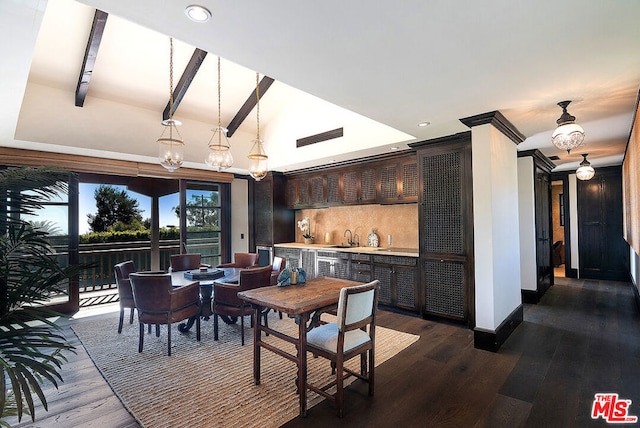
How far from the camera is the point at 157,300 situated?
332 cm

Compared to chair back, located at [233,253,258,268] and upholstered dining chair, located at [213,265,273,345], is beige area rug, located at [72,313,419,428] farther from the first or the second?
chair back, located at [233,253,258,268]

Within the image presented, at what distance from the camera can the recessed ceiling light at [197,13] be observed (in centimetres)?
161

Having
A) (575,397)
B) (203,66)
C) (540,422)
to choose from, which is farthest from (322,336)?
(203,66)

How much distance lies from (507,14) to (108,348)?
15.8 ft

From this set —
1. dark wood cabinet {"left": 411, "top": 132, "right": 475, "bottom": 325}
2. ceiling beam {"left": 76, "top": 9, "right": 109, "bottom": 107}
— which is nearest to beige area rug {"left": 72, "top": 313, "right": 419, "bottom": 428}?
dark wood cabinet {"left": 411, "top": 132, "right": 475, "bottom": 325}

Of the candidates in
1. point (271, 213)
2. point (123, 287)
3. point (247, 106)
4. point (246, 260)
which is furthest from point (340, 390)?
point (247, 106)

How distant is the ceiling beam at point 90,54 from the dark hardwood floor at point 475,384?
11.1 ft

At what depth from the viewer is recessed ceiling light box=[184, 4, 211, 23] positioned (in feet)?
5.28

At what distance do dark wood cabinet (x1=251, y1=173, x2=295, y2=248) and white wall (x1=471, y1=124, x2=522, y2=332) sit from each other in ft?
14.1

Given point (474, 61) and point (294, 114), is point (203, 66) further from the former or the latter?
point (474, 61)

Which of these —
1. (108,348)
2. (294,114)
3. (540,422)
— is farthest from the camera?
(294,114)

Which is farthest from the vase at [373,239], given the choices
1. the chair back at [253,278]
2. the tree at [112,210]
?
the tree at [112,210]

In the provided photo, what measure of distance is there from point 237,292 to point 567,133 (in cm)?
384

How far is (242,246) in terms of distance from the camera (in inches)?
276
